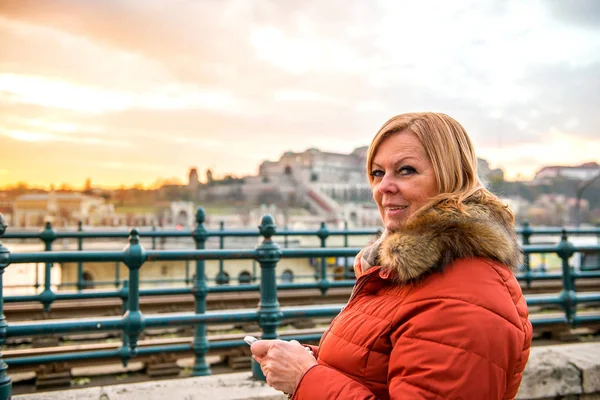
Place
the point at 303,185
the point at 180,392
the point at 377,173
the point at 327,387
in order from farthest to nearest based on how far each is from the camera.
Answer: the point at 303,185
the point at 180,392
the point at 377,173
the point at 327,387

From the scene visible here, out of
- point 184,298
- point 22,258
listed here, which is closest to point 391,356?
point 22,258

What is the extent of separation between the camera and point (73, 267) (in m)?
17.8

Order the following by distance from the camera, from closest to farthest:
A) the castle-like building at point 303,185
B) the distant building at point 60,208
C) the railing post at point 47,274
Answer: the railing post at point 47,274
the distant building at point 60,208
the castle-like building at point 303,185

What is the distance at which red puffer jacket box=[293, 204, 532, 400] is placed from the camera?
137 centimetres

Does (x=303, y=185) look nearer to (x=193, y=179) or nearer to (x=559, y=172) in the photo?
(x=193, y=179)

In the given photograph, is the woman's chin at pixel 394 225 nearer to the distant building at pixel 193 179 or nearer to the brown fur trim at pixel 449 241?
the brown fur trim at pixel 449 241

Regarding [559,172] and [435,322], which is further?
[559,172]

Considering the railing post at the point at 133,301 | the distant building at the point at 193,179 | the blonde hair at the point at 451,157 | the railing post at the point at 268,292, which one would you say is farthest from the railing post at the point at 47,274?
the distant building at the point at 193,179

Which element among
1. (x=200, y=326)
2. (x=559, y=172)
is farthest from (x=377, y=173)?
(x=559, y=172)

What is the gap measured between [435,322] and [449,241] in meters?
0.25

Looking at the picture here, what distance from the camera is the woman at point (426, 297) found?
1385 mm

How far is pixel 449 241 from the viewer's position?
1556mm

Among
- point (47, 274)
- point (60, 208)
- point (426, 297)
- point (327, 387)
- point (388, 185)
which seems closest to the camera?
point (426, 297)

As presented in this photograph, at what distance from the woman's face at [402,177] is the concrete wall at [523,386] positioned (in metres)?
1.69
